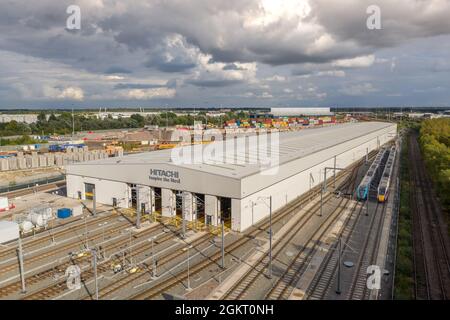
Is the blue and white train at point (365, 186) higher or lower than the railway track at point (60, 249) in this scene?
higher

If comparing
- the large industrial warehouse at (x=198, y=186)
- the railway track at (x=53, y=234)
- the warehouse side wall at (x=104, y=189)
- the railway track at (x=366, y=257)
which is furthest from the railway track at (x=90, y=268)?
the railway track at (x=366, y=257)

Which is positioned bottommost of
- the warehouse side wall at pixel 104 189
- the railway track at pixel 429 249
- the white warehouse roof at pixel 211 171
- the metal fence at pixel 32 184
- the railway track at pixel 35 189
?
the railway track at pixel 429 249

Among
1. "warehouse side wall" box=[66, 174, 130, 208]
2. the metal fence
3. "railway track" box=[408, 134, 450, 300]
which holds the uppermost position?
"warehouse side wall" box=[66, 174, 130, 208]

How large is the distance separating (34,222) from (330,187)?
127 ft

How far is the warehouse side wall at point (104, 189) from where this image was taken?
38562 mm

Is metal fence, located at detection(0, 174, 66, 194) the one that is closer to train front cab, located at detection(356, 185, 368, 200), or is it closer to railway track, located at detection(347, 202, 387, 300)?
train front cab, located at detection(356, 185, 368, 200)

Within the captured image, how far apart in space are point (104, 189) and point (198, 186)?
13.7 m

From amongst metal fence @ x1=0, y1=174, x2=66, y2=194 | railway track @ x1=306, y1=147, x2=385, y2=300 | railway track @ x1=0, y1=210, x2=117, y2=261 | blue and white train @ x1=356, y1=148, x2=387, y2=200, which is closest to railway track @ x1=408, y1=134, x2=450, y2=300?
railway track @ x1=306, y1=147, x2=385, y2=300

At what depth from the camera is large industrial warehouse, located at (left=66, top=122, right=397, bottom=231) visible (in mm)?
31797

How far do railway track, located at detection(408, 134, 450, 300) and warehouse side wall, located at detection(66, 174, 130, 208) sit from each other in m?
29.4

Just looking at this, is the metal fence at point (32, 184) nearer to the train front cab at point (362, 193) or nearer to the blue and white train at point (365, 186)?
the train front cab at point (362, 193)

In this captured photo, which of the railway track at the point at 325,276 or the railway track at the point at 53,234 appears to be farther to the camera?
the railway track at the point at 53,234

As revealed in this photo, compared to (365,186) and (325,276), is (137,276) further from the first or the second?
(365,186)

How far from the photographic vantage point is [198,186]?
108 ft
